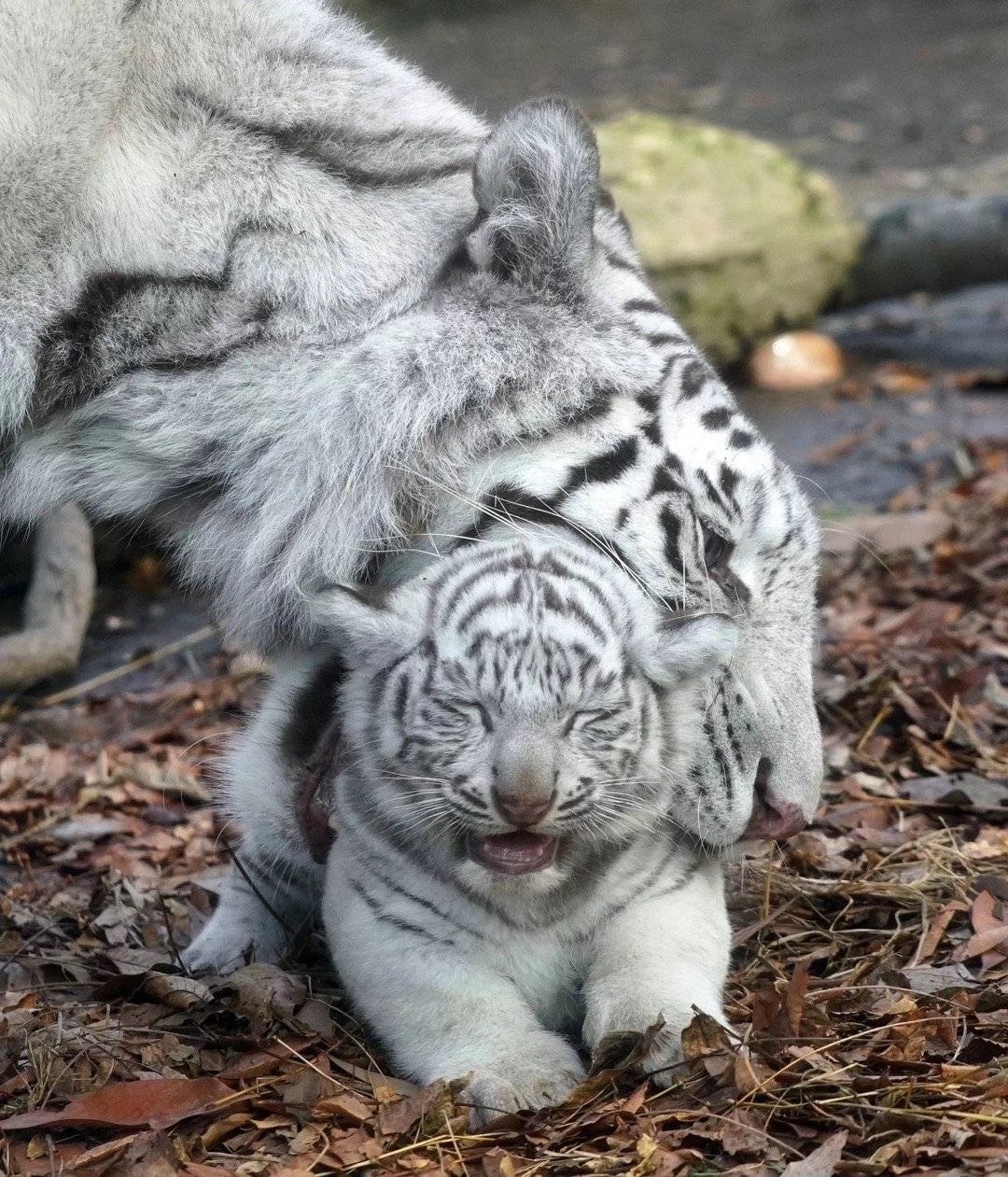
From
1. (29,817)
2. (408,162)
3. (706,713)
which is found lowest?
(29,817)

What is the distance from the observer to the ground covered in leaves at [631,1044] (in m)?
2.08

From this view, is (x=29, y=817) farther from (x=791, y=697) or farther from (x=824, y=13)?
(x=824, y=13)

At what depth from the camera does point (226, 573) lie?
2.59m

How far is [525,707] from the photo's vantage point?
6.64 feet

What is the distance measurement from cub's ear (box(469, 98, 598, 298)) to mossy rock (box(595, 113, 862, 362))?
4.30 m

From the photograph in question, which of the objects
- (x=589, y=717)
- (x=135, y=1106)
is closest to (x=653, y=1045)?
(x=589, y=717)

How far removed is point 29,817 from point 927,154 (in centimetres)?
793

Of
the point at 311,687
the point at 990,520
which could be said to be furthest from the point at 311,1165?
the point at 990,520

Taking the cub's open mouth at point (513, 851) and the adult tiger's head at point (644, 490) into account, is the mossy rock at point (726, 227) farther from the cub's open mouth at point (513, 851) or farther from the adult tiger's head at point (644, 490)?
the cub's open mouth at point (513, 851)

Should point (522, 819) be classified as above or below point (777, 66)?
below

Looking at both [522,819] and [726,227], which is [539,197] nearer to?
[522,819]

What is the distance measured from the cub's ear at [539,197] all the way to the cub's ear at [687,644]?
0.63 metres

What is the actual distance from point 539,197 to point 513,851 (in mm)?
1014

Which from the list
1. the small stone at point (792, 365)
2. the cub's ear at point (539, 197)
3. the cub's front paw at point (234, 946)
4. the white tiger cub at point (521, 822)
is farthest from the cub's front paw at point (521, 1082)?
the small stone at point (792, 365)
